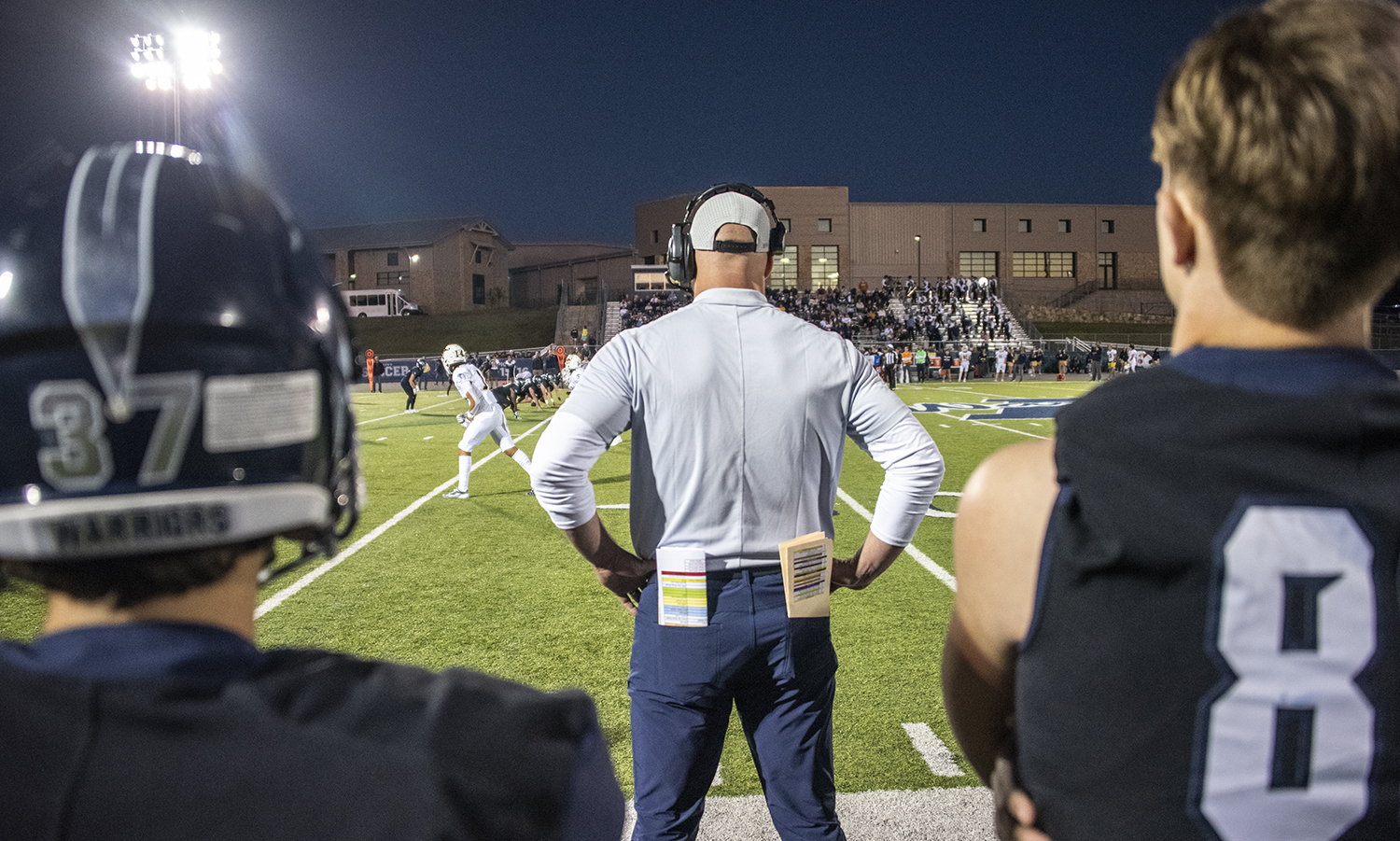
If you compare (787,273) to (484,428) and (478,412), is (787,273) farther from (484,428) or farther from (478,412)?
(484,428)

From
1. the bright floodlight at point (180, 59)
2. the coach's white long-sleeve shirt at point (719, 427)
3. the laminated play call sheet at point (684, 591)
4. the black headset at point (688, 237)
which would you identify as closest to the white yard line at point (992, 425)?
the black headset at point (688, 237)

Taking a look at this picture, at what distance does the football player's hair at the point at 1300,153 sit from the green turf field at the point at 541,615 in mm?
2171

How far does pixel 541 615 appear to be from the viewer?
18.5 feet

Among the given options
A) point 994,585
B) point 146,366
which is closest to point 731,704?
point 994,585

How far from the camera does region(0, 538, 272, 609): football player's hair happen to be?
81cm

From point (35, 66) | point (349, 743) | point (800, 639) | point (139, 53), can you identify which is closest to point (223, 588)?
point (349, 743)

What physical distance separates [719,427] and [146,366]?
4.86ft

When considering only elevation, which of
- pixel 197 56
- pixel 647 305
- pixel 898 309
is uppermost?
pixel 197 56

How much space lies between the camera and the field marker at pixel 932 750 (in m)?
3.47

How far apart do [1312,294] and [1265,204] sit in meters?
0.13

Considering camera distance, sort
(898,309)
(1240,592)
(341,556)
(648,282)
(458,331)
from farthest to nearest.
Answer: (458,331)
(648,282)
(898,309)
(341,556)
(1240,592)

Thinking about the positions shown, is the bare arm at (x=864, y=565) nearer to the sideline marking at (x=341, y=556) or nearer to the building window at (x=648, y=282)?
the sideline marking at (x=341, y=556)

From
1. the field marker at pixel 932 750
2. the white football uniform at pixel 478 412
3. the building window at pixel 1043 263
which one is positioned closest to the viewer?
the field marker at pixel 932 750

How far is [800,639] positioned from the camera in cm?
214
